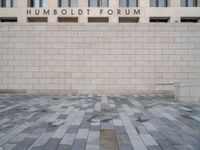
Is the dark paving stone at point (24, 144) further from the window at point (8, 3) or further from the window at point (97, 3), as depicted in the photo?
the window at point (8, 3)

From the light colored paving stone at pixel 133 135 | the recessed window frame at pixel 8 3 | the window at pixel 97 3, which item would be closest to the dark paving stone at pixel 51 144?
the light colored paving stone at pixel 133 135

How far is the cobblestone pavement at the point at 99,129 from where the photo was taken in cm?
562

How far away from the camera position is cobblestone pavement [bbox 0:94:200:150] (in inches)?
221

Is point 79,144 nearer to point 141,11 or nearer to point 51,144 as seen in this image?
point 51,144

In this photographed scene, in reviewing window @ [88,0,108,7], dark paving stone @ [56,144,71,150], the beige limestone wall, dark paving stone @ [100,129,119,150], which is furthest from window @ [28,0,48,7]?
dark paving stone @ [56,144,71,150]

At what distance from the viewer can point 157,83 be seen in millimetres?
15945

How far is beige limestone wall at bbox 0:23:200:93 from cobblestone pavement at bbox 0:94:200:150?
587cm

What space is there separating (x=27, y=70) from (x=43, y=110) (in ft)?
22.6

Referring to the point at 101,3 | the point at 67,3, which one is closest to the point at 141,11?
the point at 101,3

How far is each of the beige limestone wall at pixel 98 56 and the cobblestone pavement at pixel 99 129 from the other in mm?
5867

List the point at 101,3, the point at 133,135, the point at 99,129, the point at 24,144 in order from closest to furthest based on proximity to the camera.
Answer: the point at 24,144 < the point at 133,135 < the point at 99,129 < the point at 101,3

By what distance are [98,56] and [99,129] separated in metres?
9.61

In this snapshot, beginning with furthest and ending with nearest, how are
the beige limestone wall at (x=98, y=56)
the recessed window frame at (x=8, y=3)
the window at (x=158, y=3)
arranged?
the recessed window frame at (x=8, y=3), the window at (x=158, y=3), the beige limestone wall at (x=98, y=56)

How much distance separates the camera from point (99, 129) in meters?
6.98
